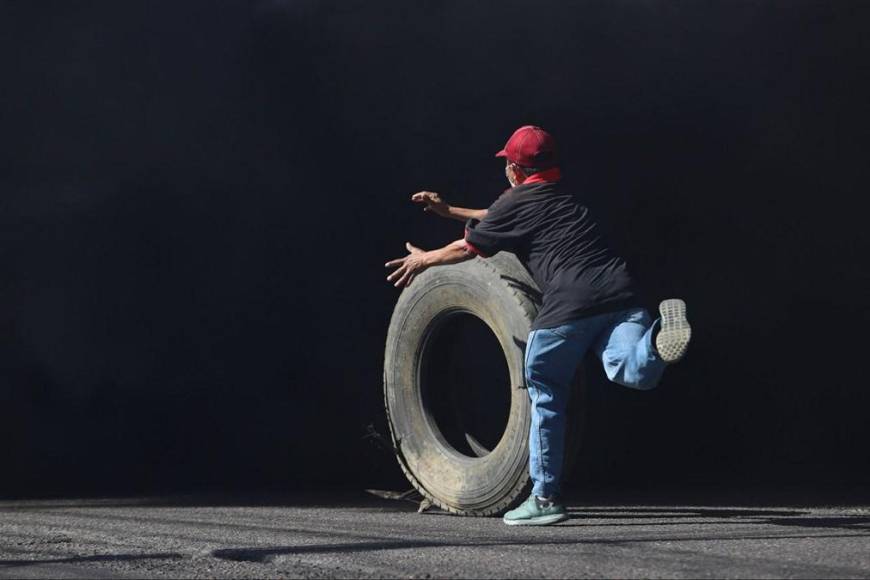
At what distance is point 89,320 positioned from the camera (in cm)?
784

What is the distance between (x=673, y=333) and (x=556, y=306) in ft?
1.74

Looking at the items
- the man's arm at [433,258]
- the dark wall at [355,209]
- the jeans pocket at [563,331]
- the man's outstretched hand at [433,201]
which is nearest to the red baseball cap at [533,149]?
the man's arm at [433,258]

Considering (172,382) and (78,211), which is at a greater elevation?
(78,211)

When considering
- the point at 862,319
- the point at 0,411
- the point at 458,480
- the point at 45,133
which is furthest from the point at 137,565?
the point at 862,319

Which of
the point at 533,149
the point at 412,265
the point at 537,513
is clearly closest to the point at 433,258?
the point at 412,265

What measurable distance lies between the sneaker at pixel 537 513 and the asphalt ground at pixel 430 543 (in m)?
0.06

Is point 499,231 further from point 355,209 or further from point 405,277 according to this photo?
point 355,209

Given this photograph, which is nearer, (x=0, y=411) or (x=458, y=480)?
(x=458, y=480)

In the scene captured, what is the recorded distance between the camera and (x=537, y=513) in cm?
512

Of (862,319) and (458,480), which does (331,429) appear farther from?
(862,319)

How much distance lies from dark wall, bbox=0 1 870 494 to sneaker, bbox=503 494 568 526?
8.12 ft

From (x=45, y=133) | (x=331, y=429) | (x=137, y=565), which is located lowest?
(x=137, y=565)

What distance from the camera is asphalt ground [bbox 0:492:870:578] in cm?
374

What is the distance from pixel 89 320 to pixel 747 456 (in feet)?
12.7
